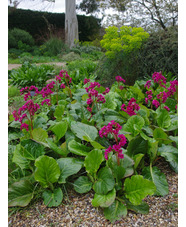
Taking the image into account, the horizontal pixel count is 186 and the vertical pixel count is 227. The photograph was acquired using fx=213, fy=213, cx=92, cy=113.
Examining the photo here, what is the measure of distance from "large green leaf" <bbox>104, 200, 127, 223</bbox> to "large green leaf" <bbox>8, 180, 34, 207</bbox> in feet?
1.89

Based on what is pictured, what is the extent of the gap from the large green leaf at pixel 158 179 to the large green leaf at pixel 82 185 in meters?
0.46

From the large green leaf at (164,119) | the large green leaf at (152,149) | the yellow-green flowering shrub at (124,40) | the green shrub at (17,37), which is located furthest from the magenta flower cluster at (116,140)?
the green shrub at (17,37)

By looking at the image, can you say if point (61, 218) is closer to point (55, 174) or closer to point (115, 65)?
point (55, 174)

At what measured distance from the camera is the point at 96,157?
5.29 feet

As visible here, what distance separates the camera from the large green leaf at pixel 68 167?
1635mm

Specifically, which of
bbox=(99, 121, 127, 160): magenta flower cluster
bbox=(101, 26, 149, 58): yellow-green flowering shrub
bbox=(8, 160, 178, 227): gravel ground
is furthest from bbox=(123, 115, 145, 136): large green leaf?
bbox=(101, 26, 149, 58): yellow-green flowering shrub

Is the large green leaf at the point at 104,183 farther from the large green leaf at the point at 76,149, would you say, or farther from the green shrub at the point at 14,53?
the green shrub at the point at 14,53

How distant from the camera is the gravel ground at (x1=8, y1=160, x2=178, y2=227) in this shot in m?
1.43

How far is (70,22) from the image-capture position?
12.9 meters

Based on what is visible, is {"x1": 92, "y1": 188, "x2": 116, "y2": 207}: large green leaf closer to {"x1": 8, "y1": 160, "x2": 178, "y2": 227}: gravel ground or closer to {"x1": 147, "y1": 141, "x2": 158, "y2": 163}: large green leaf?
{"x1": 8, "y1": 160, "x2": 178, "y2": 227}: gravel ground

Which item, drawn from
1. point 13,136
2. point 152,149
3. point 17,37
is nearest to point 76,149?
point 152,149

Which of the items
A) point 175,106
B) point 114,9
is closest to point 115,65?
point 175,106

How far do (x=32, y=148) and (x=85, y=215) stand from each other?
27.8 inches

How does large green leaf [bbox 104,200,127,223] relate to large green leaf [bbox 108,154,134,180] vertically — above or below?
below
